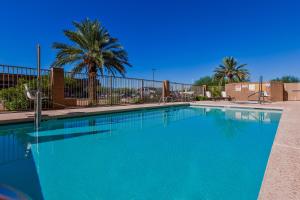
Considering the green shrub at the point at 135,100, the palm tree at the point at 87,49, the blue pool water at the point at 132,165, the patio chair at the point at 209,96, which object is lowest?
the blue pool water at the point at 132,165

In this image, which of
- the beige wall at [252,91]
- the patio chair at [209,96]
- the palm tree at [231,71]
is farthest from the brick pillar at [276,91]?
the palm tree at [231,71]

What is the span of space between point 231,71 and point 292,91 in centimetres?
936

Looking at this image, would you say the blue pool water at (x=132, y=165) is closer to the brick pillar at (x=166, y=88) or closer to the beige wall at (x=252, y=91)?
the brick pillar at (x=166, y=88)

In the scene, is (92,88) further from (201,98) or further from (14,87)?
(201,98)

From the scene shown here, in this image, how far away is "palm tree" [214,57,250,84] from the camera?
87.6 feet

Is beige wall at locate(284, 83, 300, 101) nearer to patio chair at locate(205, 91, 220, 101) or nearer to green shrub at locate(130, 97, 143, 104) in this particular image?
patio chair at locate(205, 91, 220, 101)

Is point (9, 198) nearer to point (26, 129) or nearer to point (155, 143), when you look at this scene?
point (155, 143)

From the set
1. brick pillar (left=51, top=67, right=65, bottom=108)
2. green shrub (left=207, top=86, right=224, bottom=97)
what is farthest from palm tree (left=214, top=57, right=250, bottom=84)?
brick pillar (left=51, top=67, right=65, bottom=108)

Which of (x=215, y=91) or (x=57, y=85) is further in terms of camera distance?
(x=215, y=91)

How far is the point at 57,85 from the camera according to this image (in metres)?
8.58

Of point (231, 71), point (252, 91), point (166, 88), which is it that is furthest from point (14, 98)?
point (231, 71)

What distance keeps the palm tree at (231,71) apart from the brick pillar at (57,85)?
2291 cm

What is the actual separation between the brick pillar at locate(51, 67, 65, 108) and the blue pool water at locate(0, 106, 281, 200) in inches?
150

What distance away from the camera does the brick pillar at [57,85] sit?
27.9 ft
